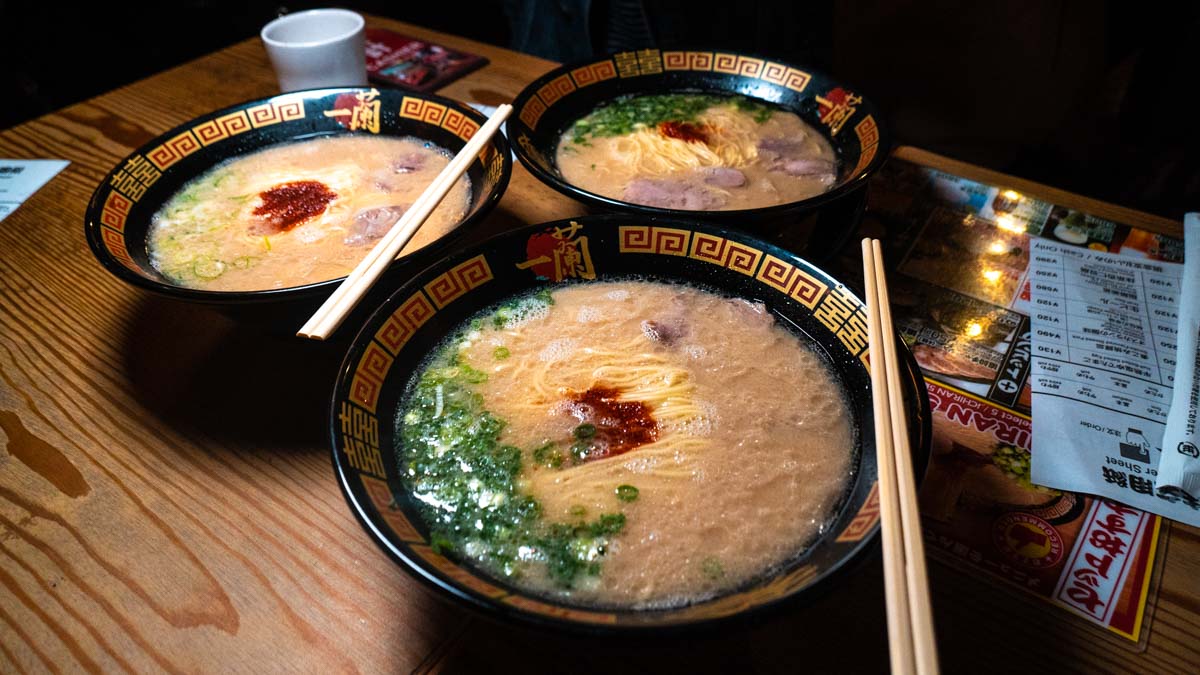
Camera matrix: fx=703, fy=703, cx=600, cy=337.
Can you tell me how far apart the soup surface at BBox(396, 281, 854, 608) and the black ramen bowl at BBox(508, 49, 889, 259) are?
0.23 metres

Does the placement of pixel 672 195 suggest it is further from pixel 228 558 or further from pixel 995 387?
pixel 228 558

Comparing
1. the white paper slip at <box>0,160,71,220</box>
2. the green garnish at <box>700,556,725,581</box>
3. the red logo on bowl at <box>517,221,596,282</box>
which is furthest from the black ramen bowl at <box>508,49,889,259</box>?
the white paper slip at <box>0,160,71,220</box>

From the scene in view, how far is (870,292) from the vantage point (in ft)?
3.93

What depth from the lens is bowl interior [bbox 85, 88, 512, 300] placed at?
1.52 m

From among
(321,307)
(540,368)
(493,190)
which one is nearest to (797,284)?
(540,368)

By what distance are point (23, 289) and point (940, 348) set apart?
88.7 inches

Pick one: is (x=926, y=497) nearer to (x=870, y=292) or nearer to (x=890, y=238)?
(x=870, y=292)

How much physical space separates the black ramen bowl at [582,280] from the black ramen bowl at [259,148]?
0.12 metres

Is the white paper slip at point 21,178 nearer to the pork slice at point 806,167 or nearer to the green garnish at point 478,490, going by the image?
the green garnish at point 478,490

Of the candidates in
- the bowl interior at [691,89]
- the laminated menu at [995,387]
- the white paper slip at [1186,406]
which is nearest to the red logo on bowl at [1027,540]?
the laminated menu at [995,387]

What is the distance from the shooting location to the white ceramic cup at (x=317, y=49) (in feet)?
7.62

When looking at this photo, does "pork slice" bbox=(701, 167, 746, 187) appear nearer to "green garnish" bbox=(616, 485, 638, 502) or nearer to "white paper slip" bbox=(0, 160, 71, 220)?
"green garnish" bbox=(616, 485, 638, 502)

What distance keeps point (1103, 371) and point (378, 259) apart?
→ 1520mm

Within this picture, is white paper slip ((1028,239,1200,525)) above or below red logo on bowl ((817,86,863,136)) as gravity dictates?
below
